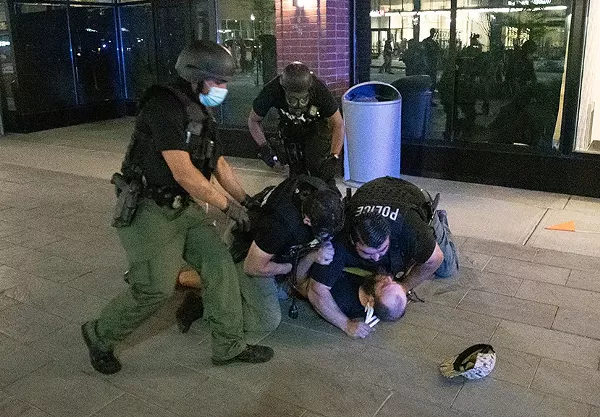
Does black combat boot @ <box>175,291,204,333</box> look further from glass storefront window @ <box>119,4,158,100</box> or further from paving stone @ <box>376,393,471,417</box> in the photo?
glass storefront window @ <box>119,4,158,100</box>

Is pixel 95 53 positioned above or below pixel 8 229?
above

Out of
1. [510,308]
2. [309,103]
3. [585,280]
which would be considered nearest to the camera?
→ [510,308]

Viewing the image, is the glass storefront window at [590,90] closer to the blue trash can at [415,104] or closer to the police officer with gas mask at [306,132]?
the blue trash can at [415,104]

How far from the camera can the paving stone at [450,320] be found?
3611mm

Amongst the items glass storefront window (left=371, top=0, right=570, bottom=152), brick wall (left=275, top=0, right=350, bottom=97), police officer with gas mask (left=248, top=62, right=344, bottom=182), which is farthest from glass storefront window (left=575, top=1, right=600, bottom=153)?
police officer with gas mask (left=248, top=62, right=344, bottom=182)

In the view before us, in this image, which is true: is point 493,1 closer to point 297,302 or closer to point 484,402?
point 297,302

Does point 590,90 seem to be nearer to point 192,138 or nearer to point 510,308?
point 510,308

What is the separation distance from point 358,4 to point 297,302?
486cm

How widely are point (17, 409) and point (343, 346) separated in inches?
67.9

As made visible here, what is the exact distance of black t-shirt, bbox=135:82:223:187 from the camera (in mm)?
2885

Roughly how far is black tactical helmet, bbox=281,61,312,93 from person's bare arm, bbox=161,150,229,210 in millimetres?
1659

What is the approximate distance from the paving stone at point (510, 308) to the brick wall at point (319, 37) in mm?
4175

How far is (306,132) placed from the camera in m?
4.81

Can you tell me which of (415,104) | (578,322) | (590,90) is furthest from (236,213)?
(590,90)
